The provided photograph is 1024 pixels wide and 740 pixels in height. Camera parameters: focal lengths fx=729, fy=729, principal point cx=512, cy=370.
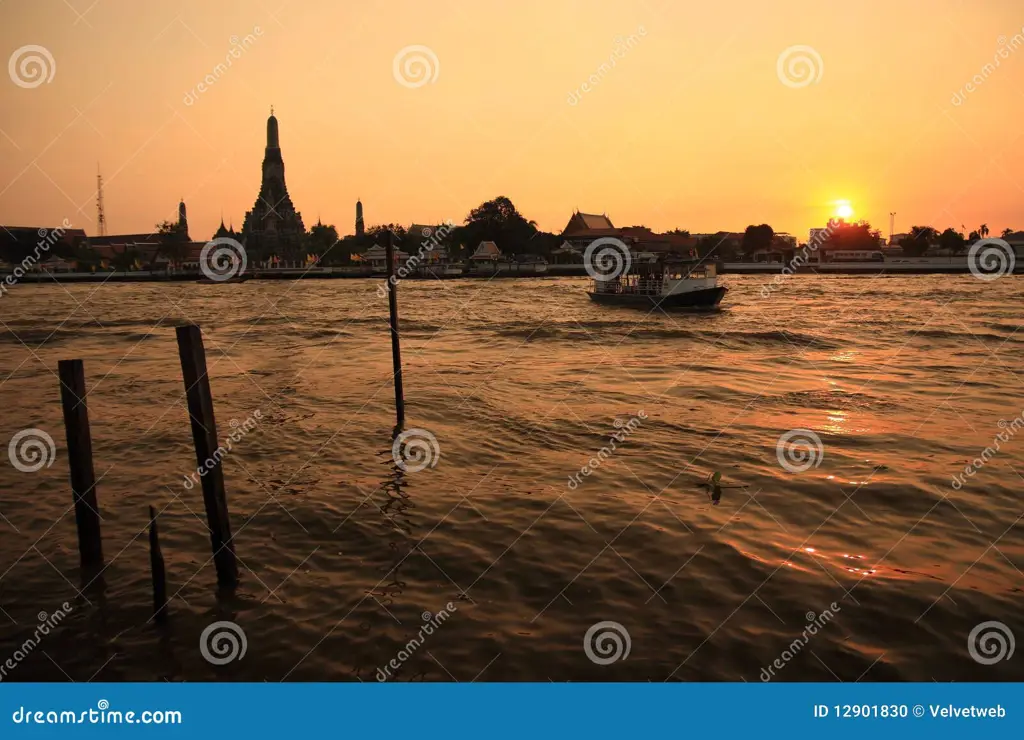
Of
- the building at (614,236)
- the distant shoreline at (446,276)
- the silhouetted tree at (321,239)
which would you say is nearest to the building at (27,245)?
the distant shoreline at (446,276)


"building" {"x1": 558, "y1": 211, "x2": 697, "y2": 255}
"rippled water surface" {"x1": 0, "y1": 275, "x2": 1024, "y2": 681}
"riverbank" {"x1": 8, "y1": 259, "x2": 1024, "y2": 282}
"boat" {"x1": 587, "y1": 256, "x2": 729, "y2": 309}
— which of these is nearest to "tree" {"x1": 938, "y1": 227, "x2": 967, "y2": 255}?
"riverbank" {"x1": 8, "y1": 259, "x2": 1024, "y2": 282}

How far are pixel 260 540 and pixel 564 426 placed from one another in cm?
785

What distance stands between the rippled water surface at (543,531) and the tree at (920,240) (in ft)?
431

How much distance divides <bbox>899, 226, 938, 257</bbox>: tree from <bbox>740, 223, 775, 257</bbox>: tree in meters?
24.2

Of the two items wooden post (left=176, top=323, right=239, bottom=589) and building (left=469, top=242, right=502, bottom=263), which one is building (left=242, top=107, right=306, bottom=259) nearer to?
building (left=469, top=242, right=502, bottom=263)

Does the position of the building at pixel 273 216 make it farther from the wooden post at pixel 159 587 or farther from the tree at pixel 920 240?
the wooden post at pixel 159 587

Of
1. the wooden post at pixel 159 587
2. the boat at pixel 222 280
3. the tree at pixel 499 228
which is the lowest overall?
the wooden post at pixel 159 587

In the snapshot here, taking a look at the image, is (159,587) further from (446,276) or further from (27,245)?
(27,245)

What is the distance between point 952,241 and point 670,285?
114 m

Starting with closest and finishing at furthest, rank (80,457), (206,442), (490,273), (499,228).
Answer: (206,442) → (80,457) → (490,273) → (499,228)

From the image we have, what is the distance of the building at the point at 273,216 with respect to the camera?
13938cm

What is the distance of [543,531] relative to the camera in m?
9.50

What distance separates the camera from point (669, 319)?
44.7 m

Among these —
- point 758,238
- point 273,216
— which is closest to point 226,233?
point 273,216
